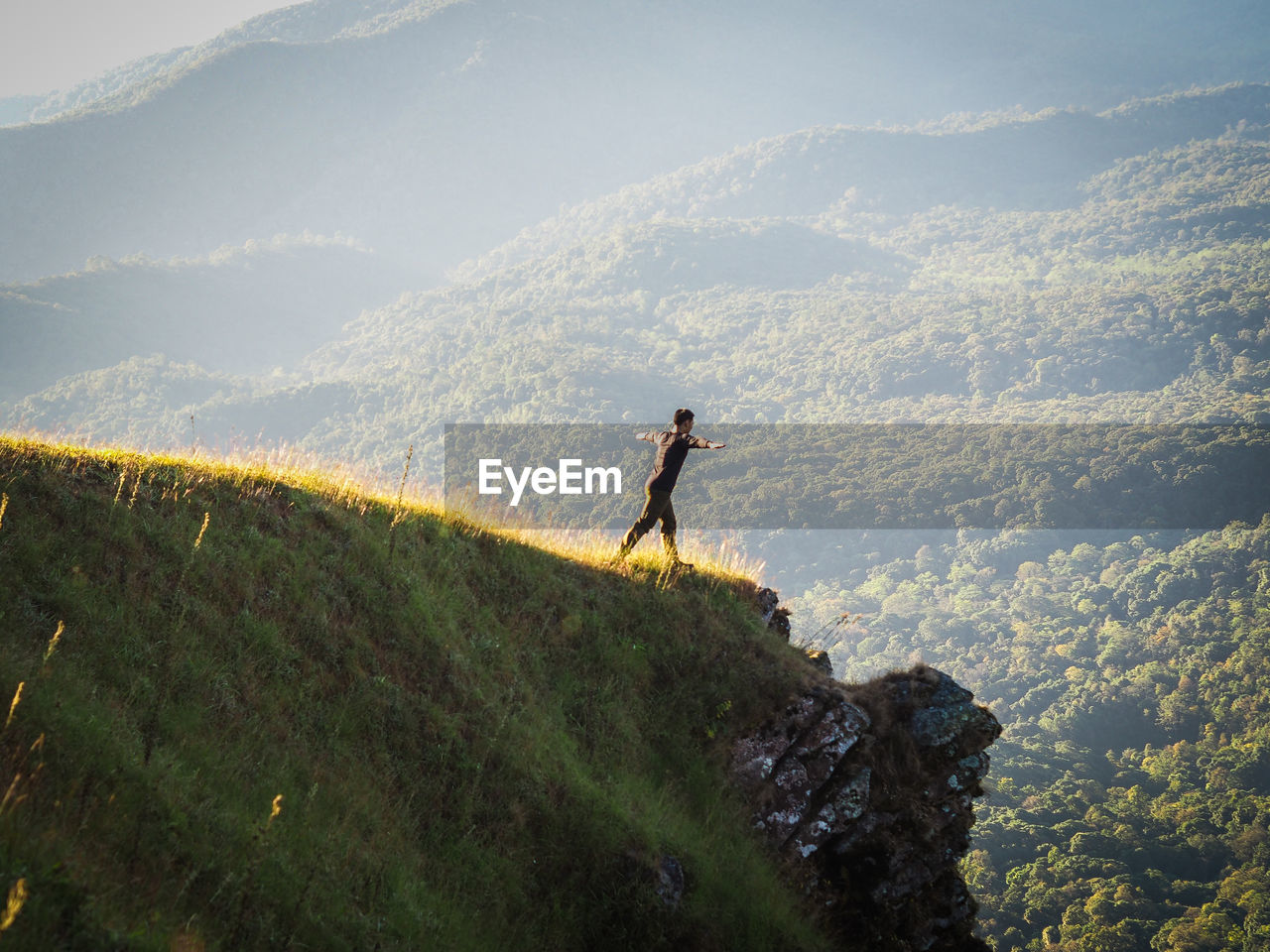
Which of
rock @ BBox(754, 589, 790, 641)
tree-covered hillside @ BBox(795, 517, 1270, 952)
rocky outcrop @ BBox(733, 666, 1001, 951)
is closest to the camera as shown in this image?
rocky outcrop @ BBox(733, 666, 1001, 951)

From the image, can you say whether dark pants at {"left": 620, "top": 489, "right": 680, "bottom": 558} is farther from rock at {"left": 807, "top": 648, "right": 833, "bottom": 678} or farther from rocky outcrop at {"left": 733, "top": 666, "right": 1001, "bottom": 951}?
rocky outcrop at {"left": 733, "top": 666, "right": 1001, "bottom": 951}

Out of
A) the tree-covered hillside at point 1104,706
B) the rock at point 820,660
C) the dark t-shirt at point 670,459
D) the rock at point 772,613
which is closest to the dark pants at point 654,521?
the dark t-shirt at point 670,459

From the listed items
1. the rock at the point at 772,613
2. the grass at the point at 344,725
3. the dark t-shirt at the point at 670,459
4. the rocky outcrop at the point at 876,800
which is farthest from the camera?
the rock at the point at 772,613

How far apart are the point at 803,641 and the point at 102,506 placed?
9.61m

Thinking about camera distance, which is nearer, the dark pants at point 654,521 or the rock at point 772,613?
the dark pants at point 654,521

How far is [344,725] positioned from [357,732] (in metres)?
0.14

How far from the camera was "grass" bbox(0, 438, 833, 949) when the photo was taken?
5227 millimetres

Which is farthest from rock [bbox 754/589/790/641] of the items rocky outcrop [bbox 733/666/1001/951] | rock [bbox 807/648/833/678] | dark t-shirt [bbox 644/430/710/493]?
dark t-shirt [bbox 644/430/710/493]

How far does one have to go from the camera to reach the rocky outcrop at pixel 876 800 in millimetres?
9750

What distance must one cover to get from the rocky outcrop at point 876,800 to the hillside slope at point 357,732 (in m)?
0.09

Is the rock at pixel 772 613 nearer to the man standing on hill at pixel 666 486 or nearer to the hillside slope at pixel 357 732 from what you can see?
the hillside slope at pixel 357 732

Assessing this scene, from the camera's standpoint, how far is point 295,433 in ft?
654

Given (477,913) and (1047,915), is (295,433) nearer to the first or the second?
(1047,915)

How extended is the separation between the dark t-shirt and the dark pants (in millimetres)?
130
